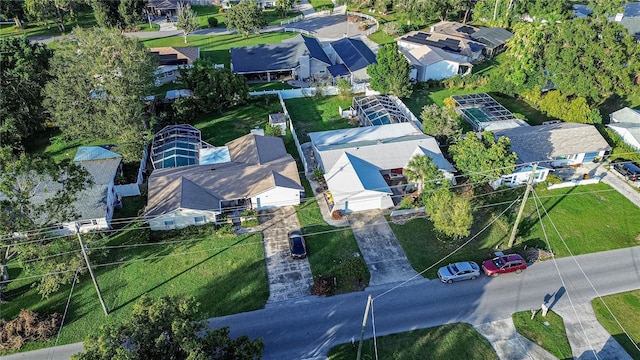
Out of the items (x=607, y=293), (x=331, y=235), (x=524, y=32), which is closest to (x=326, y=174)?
(x=331, y=235)

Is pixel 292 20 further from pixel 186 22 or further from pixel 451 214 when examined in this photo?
pixel 451 214

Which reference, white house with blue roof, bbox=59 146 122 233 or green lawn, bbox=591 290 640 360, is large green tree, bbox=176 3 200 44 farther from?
green lawn, bbox=591 290 640 360

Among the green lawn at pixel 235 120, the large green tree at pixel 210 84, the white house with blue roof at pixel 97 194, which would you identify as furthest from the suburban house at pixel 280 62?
the white house with blue roof at pixel 97 194

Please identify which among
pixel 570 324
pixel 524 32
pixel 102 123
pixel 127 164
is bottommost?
pixel 570 324

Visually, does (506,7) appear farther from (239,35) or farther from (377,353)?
(377,353)

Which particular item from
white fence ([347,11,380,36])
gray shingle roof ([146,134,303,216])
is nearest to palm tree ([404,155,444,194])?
gray shingle roof ([146,134,303,216])
